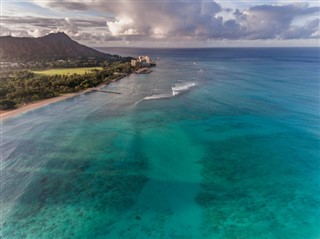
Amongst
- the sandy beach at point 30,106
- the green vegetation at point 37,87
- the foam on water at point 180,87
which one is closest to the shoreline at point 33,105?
the sandy beach at point 30,106

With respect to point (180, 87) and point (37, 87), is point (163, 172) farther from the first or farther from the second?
point (37, 87)

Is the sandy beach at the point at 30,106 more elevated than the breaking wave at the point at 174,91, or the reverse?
the sandy beach at the point at 30,106

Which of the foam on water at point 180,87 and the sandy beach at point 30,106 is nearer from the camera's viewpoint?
the sandy beach at point 30,106

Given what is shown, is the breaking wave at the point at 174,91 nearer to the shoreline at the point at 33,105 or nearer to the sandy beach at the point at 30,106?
the shoreline at the point at 33,105

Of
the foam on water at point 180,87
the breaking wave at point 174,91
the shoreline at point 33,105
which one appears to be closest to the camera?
the shoreline at point 33,105

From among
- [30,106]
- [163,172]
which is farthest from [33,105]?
[163,172]

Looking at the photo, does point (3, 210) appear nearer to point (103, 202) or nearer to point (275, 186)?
point (103, 202)

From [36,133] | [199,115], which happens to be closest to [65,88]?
[36,133]

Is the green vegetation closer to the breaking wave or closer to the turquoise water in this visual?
the turquoise water
